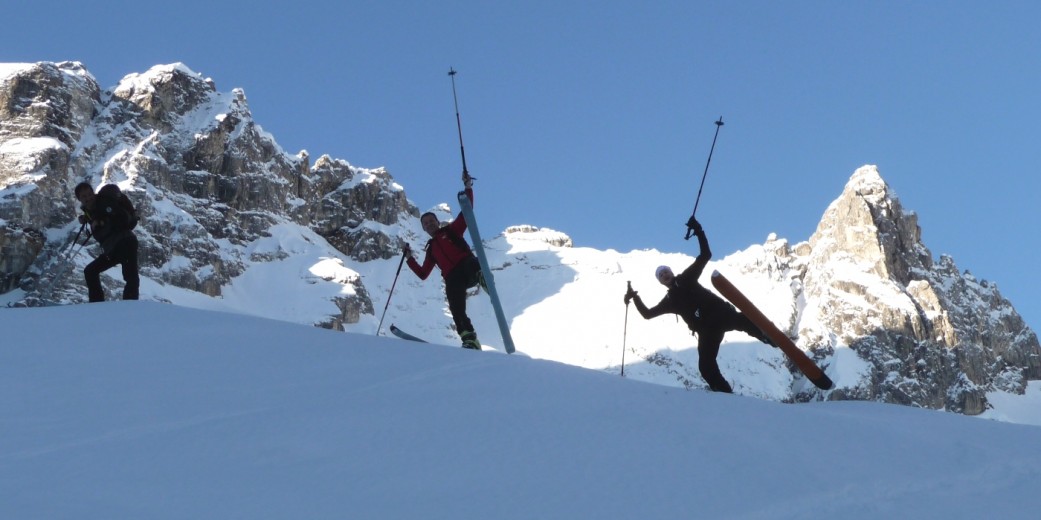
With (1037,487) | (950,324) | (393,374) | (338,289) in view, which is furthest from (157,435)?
(950,324)

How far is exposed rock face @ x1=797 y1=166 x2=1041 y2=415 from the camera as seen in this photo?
174 m

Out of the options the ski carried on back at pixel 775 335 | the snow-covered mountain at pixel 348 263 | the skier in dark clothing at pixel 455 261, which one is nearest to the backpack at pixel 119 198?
the skier in dark clothing at pixel 455 261

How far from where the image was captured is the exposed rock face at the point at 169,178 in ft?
427

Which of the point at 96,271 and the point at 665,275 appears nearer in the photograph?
the point at 665,275

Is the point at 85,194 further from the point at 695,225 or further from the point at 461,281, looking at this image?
the point at 695,225

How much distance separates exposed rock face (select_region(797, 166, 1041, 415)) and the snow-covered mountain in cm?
37

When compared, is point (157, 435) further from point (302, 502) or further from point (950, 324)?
point (950, 324)

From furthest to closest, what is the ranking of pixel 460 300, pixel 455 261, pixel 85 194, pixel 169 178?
pixel 169 178 < pixel 85 194 < pixel 460 300 < pixel 455 261

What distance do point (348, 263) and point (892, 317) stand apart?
98.1 meters

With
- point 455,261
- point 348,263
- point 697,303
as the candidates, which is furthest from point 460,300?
point 348,263

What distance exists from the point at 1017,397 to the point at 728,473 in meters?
209

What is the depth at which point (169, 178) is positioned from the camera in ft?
495

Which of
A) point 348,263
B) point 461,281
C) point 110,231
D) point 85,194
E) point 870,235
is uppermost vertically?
point 870,235

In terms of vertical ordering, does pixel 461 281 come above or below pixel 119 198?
below
